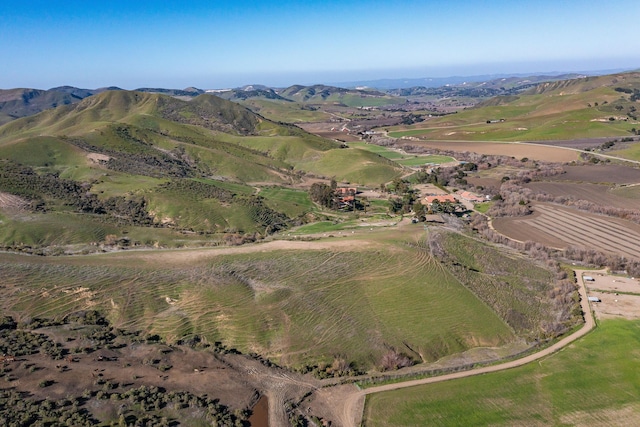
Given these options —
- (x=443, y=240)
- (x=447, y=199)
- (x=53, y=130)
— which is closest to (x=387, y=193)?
(x=447, y=199)

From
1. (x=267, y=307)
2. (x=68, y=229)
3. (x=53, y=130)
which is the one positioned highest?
(x=53, y=130)

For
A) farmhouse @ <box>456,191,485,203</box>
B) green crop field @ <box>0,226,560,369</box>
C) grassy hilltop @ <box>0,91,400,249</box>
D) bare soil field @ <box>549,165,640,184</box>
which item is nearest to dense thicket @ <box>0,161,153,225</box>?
grassy hilltop @ <box>0,91,400,249</box>

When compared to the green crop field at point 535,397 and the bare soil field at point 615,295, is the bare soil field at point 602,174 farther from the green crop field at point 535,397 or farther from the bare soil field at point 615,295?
the green crop field at point 535,397

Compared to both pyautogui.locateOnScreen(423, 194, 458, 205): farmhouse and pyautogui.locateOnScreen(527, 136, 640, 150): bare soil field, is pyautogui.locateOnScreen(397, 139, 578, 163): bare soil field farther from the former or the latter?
pyautogui.locateOnScreen(423, 194, 458, 205): farmhouse

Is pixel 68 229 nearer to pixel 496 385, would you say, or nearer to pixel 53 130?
pixel 496 385

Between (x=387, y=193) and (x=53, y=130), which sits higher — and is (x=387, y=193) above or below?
below
